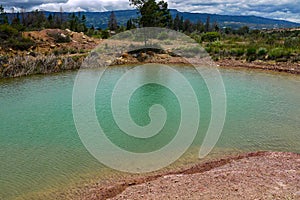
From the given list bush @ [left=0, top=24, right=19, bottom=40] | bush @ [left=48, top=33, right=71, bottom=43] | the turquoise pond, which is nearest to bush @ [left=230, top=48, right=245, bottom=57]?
the turquoise pond

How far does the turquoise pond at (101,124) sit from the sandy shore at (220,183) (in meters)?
1.25

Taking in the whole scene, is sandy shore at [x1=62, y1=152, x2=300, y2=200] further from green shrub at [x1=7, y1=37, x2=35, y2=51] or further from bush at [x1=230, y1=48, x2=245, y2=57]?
green shrub at [x1=7, y1=37, x2=35, y2=51]

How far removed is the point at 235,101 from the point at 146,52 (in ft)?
59.3

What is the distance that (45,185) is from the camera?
28.0ft

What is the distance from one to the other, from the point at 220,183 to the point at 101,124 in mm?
7122

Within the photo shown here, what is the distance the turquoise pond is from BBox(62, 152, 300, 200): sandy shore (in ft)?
4.11

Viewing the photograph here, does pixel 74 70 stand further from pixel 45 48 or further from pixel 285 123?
pixel 285 123

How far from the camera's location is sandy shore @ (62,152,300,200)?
6820mm

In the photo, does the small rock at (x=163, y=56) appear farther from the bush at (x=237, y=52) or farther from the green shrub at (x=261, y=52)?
the green shrub at (x=261, y=52)

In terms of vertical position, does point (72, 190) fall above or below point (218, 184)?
below

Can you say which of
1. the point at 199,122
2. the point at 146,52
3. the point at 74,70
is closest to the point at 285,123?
the point at 199,122

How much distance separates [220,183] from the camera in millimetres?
7348

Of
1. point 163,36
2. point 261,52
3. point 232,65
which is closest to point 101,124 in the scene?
point 232,65

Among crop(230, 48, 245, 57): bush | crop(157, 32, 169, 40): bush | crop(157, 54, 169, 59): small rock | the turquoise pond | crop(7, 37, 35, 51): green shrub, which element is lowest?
the turquoise pond
